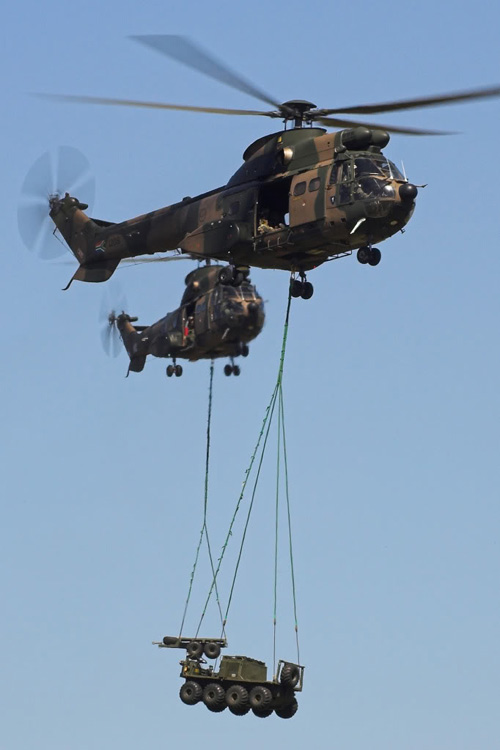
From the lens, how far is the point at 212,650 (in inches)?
1378

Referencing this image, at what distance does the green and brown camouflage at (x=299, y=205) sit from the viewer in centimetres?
3366

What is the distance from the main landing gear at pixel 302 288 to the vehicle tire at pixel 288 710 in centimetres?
819

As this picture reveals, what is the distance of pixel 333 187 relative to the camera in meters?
34.1

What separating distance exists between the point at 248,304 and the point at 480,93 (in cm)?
931

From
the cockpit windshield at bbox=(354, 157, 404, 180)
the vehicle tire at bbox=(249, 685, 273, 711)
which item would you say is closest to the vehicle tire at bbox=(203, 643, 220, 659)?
the vehicle tire at bbox=(249, 685, 273, 711)

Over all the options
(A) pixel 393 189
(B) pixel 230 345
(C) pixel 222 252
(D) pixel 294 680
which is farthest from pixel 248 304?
(D) pixel 294 680

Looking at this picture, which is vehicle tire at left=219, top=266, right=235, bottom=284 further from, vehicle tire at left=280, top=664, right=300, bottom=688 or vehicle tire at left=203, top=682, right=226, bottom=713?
vehicle tire at left=203, top=682, right=226, bottom=713

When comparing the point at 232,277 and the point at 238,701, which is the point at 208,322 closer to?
the point at 232,277

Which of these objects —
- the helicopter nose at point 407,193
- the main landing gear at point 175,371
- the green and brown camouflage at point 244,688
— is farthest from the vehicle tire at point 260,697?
the main landing gear at point 175,371

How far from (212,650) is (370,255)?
848 cm

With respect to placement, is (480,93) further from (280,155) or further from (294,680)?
(294,680)

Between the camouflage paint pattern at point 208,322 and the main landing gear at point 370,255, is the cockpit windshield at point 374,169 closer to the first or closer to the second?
the main landing gear at point 370,255

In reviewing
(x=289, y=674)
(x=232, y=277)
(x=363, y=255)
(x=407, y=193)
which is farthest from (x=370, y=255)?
(x=289, y=674)

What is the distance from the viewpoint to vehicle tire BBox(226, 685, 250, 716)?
110 feet
